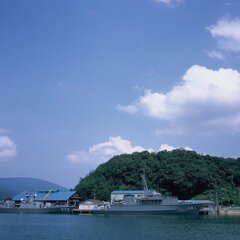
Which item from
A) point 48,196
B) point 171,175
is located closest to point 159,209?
point 171,175

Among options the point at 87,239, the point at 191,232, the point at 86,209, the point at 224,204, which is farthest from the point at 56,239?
the point at 224,204

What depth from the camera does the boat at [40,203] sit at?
91062 millimetres

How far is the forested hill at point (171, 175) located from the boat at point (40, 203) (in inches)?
279

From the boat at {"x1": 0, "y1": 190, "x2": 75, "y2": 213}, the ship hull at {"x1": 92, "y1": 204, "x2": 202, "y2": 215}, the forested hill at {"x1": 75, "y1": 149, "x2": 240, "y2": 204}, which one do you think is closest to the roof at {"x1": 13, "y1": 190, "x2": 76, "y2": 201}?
the boat at {"x1": 0, "y1": 190, "x2": 75, "y2": 213}

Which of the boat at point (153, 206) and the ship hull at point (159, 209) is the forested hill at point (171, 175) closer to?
the boat at point (153, 206)

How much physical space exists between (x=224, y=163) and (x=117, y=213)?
35.4 metres

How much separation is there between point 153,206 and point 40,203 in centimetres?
2870

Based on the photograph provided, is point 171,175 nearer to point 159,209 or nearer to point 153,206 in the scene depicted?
point 153,206

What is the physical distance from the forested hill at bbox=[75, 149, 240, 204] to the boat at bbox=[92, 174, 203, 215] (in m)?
13.9

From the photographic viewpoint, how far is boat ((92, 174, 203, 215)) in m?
79.1

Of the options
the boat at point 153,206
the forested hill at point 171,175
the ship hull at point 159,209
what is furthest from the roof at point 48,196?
the ship hull at point 159,209

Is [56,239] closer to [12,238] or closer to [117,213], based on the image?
[12,238]

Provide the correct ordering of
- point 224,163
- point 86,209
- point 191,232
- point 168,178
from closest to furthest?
1. point 191,232
2. point 86,209
3. point 168,178
4. point 224,163

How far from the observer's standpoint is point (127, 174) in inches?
4250
